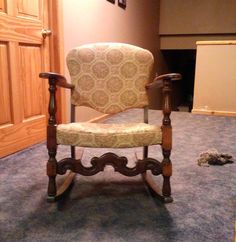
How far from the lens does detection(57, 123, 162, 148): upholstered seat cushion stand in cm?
131

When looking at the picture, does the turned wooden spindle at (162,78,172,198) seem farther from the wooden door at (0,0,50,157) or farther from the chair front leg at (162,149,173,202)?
the wooden door at (0,0,50,157)

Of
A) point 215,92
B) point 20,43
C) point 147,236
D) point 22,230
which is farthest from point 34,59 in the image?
point 215,92

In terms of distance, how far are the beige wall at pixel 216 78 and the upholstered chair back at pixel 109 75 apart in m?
2.21

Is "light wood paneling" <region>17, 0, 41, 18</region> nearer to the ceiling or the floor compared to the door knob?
nearer to the ceiling

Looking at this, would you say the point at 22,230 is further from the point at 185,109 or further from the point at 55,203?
the point at 185,109

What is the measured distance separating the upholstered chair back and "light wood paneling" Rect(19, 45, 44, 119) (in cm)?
68

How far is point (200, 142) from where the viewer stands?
8.29 feet

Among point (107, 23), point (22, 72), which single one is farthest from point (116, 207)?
point (107, 23)

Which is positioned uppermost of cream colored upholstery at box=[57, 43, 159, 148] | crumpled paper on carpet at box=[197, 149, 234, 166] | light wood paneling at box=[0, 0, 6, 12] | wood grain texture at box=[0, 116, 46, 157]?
light wood paneling at box=[0, 0, 6, 12]

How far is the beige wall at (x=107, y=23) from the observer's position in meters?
2.70

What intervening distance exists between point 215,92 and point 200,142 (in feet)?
4.61

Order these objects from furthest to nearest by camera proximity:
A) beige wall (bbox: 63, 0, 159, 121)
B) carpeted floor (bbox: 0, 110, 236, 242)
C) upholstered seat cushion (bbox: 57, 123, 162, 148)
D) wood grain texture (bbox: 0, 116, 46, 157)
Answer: beige wall (bbox: 63, 0, 159, 121)
wood grain texture (bbox: 0, 116, 46, 157)
upholstered seat cushion (bbox: 57, 123, 162, 148)
carpeted floor (bbox: 0, 110, 236, 242)

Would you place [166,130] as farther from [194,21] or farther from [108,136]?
[194,21]

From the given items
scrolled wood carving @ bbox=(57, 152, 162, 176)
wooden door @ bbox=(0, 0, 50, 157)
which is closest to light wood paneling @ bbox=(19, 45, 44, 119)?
wooden door @ bbox=(0, 0, 50, 157)
